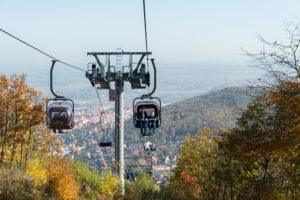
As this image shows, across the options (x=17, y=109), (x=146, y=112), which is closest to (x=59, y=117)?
(x=146, y=112)

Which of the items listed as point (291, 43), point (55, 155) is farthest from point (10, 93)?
point (291, 43)

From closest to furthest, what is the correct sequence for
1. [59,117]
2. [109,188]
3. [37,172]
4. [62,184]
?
[59,117]
[62,184]
[109,188]
[37,172]

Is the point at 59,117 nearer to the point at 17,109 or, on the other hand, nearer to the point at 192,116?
the point at 17,109

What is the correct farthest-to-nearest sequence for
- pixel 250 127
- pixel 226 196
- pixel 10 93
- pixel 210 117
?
pixel 210 117
pixel 10 93
pixel 226 196
pixel 250 127

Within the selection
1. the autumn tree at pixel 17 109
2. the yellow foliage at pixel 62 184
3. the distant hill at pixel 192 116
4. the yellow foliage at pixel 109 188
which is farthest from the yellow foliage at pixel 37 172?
the distant hill at pixel 192 116

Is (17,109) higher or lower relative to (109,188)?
higher

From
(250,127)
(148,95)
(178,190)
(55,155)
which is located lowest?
(178,190)

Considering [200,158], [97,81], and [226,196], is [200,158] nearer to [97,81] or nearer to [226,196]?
[226,196]

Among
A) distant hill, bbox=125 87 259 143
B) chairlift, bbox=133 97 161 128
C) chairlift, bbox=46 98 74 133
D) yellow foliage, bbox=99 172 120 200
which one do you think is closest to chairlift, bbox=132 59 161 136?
chairlift, bbox=133 97 161 128

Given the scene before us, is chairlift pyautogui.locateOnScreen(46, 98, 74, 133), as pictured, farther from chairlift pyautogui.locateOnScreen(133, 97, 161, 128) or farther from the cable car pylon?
the cable car pylon
